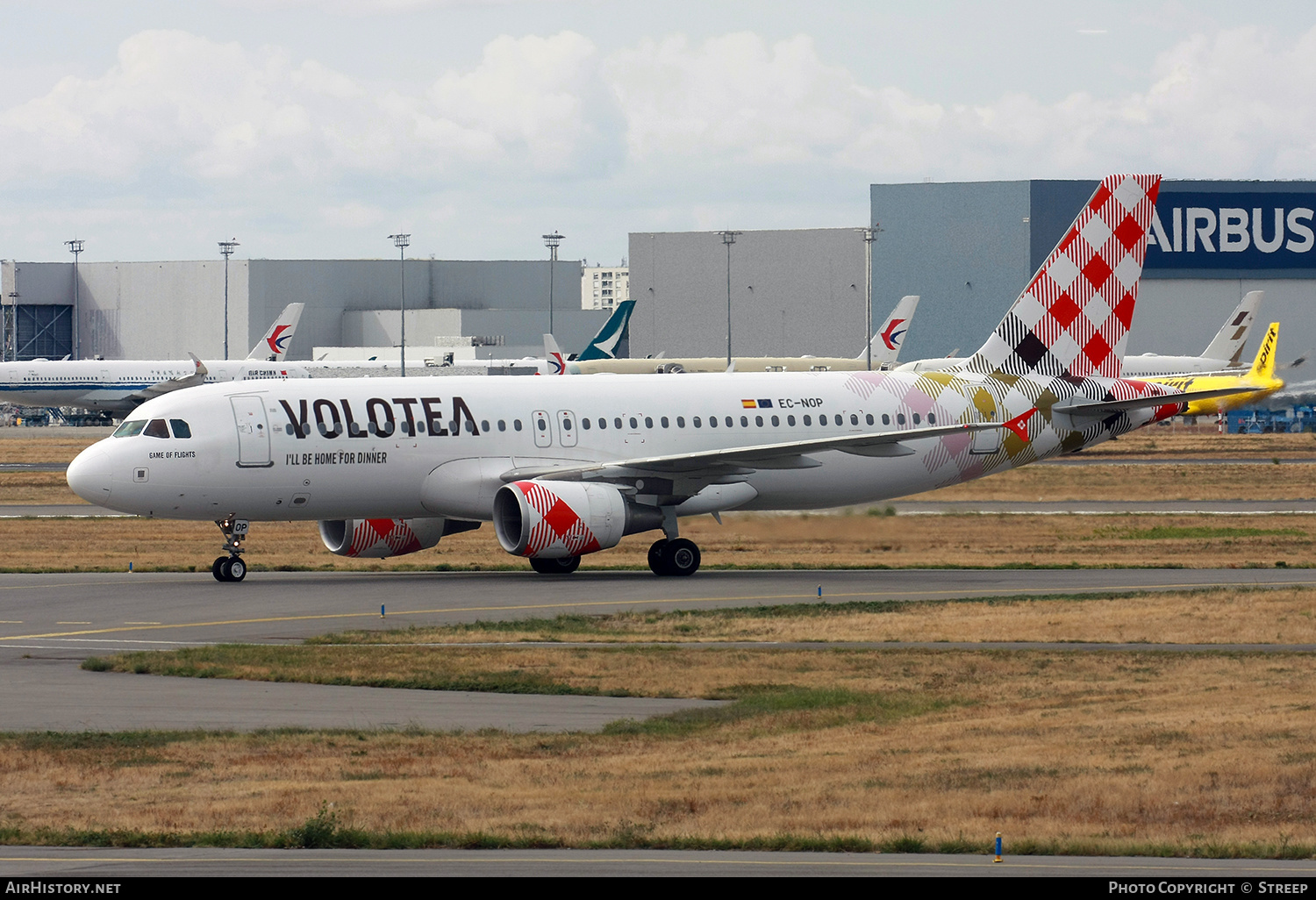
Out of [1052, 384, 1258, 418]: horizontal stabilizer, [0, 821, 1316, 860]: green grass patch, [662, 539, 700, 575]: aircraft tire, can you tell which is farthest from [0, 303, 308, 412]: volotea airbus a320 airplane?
[0, 821, 1316, 860]: green grass patch

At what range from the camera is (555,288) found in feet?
611

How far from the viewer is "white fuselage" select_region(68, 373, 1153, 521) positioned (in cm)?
3606

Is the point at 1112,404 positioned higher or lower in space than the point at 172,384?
lower

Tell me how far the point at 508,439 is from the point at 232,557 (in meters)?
6.36

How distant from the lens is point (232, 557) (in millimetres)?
37344

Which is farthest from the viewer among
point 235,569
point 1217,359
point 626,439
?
point 1217,359

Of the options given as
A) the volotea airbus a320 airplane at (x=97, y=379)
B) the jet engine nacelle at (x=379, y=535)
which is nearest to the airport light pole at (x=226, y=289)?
the volotea airbus a320 airplane at (x=97, y=379)

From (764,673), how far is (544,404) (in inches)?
620

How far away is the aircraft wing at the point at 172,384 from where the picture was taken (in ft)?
378

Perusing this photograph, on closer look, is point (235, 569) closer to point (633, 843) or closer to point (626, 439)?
point (626, 439)

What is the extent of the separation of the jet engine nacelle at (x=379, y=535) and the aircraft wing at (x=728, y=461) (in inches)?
110

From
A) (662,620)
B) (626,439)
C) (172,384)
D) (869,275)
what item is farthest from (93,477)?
(172,384)

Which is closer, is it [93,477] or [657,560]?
[93,477]

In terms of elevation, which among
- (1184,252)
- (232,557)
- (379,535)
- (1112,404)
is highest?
(1184,252)
